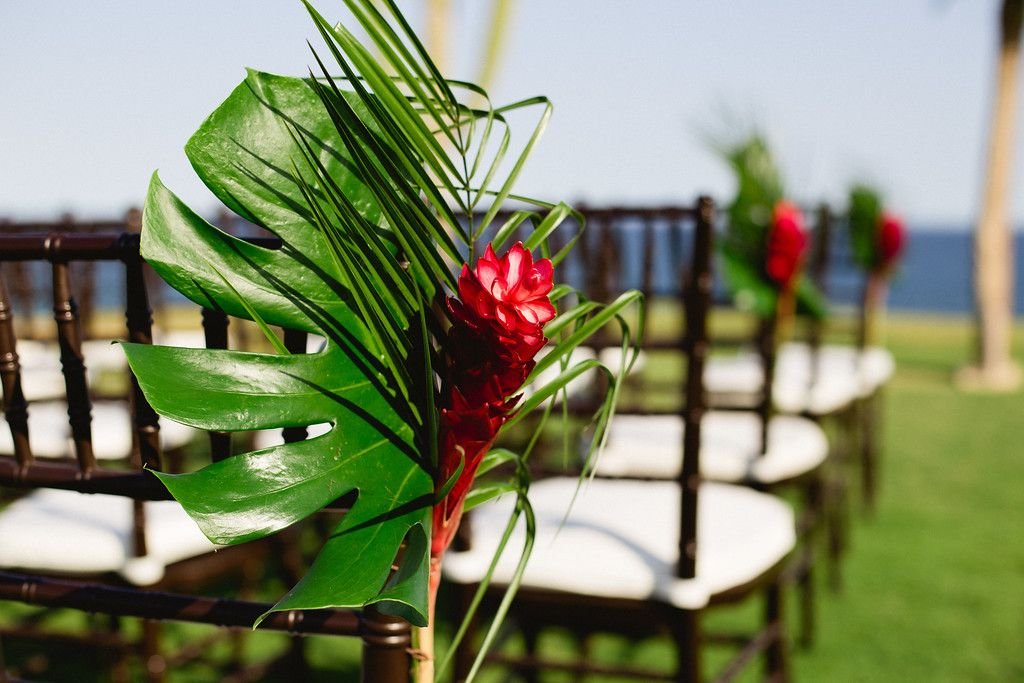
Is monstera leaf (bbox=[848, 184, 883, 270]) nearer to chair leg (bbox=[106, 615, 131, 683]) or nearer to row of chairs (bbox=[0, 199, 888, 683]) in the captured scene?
row of chairs (bbox=[0, 199, 888, 683])

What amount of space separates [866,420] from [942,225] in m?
149

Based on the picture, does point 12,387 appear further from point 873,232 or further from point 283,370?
point 873,232

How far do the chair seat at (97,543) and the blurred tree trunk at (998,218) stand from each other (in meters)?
6.99

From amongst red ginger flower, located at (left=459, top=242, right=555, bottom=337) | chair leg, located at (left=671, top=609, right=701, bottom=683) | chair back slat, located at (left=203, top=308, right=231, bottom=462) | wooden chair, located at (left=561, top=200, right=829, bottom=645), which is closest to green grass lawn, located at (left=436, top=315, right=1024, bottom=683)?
wooden chair, located at (left=561, top=200, right=829, bottom=645)

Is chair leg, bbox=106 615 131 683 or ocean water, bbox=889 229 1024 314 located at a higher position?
chair leg, bbox=106 615 131 683

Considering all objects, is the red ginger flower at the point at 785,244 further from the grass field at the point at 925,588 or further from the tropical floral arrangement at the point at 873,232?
the tropical floral arrangement at the point at 873,232

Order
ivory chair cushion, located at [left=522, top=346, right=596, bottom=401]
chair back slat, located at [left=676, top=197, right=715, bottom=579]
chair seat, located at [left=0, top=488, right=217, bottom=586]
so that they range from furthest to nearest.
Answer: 1. ivory chair cushion, located at [left=522, top=346, right=596, bottom=401]
2. chair seat, located at [left=0, top=488, right=217, bottom=586]
3. chair back slat, located at [left=676, top=197, right=715, bottom=579]

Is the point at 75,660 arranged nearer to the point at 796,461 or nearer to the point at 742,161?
the point at 796,461

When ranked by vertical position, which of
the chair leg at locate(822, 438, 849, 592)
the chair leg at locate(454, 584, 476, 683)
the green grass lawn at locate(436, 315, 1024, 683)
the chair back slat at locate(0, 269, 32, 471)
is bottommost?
the green grass lawn at locate(436, 315, 1024, 683)

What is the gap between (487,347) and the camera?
50cm

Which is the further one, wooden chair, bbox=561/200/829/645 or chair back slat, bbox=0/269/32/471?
wooden chair, bbox=561/200/829/645

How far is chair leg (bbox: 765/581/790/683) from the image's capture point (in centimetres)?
172

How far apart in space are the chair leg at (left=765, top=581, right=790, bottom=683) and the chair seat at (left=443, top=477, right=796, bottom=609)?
323mm

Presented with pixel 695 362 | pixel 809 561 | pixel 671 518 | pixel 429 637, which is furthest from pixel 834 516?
pixel 429 637
